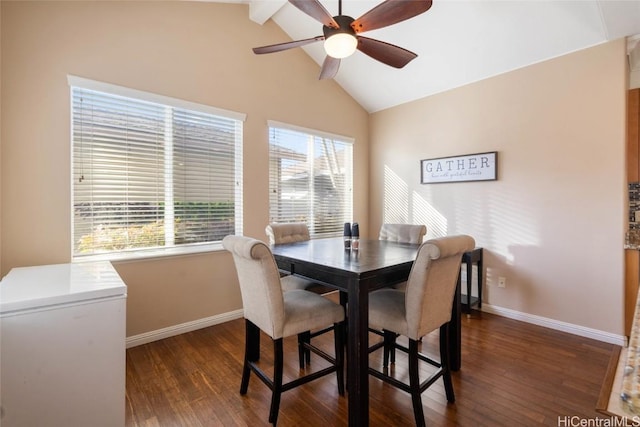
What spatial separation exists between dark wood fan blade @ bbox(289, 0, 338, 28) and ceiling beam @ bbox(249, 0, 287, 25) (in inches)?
58.2

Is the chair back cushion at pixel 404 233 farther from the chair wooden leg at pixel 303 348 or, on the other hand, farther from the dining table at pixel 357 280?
the chair wooden leg at pixel 303 348

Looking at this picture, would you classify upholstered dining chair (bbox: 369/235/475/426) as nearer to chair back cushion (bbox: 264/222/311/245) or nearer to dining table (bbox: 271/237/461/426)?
dining table (bbox: 271/237/461/426)

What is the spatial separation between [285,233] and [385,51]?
1716 millimetres

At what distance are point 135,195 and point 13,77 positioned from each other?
107 centimetres

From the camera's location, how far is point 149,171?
106 inches

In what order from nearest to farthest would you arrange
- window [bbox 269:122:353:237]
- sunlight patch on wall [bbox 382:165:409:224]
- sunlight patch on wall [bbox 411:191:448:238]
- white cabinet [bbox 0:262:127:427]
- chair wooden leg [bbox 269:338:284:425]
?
white cabinet [bbox 0:262:127:427]
chair wooden leg [bbox 269:338:284:425]
window [bbox 269:122:353:237]
sunlight patch on wall [bbox 411:191:448:238]
sunlight patch on wall [bbox 382:165:409:224]

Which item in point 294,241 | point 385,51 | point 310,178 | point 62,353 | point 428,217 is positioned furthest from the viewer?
point 310,178

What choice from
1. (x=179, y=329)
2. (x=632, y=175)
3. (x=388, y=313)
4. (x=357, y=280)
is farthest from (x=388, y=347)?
(x=632, y=175)

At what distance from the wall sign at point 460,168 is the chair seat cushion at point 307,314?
7.97 ft

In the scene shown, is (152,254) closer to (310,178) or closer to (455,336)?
(310,178)

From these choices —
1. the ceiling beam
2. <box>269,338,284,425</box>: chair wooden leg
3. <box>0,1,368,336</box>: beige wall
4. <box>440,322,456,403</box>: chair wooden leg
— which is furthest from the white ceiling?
<box>269,338,284,425</box>: chair wooden leg

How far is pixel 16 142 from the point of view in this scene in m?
2.07

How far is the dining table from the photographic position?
1.56 metres

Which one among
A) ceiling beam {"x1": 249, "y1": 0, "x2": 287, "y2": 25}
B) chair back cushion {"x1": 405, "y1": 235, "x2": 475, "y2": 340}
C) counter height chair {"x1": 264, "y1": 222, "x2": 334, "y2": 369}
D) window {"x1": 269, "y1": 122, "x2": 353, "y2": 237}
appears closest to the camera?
chair back cushion {"x1": 405, "y1": 235, "x2": 475, "y2": 340}
